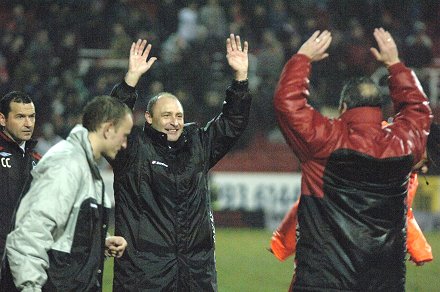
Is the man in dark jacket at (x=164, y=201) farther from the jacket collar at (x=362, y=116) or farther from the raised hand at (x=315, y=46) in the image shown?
the jacket collar at (x=362, y=116)

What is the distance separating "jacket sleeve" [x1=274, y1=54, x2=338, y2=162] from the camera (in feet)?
15.7

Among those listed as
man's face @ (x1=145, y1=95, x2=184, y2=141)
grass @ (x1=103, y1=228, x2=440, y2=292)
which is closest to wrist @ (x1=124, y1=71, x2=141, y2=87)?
man's face @ (x1=145, y1=95, x2=184, y2=141)

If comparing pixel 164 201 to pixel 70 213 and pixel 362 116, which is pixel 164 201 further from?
pixel 362 116

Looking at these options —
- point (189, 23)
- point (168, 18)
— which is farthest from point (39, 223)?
point (168, 18)

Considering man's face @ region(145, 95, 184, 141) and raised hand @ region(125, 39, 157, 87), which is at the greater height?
raised hand @ region(125, 39, 157, 87)

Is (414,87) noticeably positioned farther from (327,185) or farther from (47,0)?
(47,0)

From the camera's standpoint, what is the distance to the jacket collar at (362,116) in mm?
4902

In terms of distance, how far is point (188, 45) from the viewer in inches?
700

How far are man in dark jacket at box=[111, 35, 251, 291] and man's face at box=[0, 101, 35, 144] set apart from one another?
82 cm

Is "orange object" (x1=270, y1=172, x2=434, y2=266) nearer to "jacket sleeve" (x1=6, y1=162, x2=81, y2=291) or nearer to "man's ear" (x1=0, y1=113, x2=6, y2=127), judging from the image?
"jacket sleeve" (x1=6, y1=162, x2=81, y2=291)

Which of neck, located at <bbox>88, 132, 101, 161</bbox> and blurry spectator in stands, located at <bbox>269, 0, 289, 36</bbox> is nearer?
neck, located at <bbox>88, 132, 101, 161</bbox>

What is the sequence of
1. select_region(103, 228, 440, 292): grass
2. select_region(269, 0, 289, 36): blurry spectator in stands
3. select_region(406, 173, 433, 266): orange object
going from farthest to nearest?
select_region(269, 0, 289, 36): blurry spectator in stands < select_region(103, 228, 440, 292): grass < select_region(406, 173, 433, 266): orange object

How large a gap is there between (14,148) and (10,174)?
0.74ft

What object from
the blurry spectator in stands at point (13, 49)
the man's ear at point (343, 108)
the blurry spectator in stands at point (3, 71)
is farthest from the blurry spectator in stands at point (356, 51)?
the man's ear at point (343, 108)
